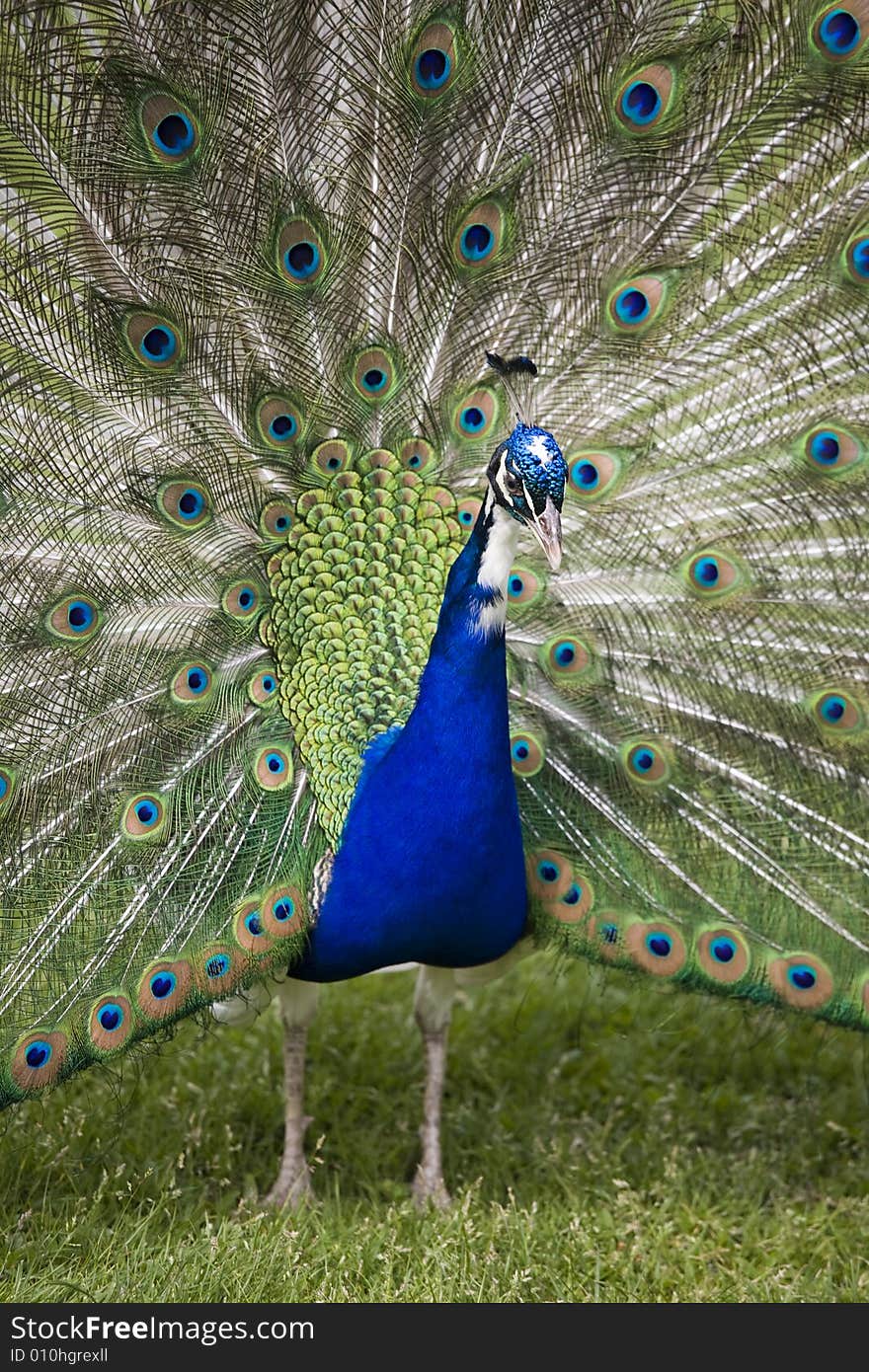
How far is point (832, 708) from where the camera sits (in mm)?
3531

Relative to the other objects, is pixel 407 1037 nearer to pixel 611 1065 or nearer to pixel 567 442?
pixel 611 1065

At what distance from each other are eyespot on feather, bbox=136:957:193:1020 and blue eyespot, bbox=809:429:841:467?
1.74 m

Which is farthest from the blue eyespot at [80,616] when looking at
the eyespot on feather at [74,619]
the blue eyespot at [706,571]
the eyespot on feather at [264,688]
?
the blue eyespot at [706,571]

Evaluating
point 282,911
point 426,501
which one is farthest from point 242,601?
point 282,911

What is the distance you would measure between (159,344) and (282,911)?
119cm

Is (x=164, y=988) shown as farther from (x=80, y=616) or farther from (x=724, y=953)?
(x=724, y=953)

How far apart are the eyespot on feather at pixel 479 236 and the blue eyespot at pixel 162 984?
160cm

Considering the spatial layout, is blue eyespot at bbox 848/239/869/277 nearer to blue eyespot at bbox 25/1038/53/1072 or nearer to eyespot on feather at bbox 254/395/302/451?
eyespot on feather at bbox 254/395/302/451

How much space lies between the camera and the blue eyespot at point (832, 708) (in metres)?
3.53

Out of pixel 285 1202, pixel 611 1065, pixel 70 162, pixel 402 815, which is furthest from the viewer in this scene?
pixel 611 1065

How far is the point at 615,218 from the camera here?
10.7 feet

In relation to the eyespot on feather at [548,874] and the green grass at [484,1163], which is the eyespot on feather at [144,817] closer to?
the green grass at [484,1163]

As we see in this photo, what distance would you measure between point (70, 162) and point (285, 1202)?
2.41 m
